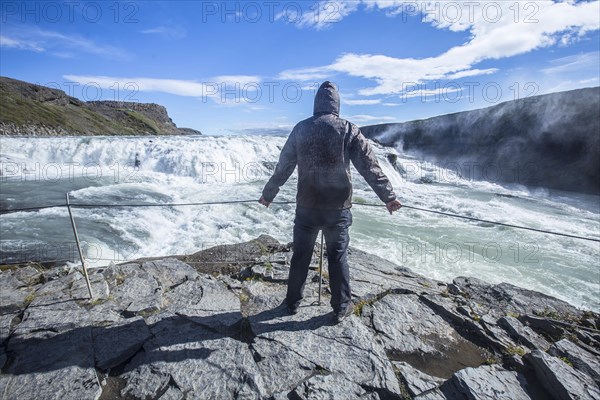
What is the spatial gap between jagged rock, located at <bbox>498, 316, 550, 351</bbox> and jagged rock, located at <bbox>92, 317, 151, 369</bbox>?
4103mm

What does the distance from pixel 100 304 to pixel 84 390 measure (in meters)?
1.40

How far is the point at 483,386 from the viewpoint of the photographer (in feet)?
8.48

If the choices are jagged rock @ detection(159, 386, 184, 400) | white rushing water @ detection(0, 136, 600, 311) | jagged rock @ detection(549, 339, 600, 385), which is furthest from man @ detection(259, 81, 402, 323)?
white rushing water @ detection(0, 136, 600, 311)

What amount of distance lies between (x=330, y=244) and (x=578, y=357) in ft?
9.16

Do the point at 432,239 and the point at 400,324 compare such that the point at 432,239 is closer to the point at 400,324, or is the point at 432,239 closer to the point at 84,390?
the point at 400,324

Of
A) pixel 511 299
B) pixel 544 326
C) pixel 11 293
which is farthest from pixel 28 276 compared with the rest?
pixel 511 299

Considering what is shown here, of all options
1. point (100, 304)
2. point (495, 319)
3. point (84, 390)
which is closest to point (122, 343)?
point (84, 390)

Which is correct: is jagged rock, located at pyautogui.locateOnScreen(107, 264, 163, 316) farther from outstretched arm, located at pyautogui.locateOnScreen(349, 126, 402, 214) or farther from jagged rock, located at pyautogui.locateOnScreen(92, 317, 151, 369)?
outstretched arm, located at pyautogui.locateOnScreen(349, 126, 402, 214)

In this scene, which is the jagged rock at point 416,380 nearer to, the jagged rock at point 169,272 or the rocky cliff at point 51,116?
the jagged rock at point 169,272

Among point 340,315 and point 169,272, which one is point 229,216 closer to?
point 169,272

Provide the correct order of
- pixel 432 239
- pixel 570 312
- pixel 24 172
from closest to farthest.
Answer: pixel 570 312, pixel 432 239, pixel 24 172

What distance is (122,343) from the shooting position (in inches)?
116

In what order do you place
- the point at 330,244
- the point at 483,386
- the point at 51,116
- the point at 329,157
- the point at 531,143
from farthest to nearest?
the point at 51,116
the point at 531,143
the point at 330,244
the point at 329,157
the point at 483,386

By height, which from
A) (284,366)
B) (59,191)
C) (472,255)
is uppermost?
(59,191)
